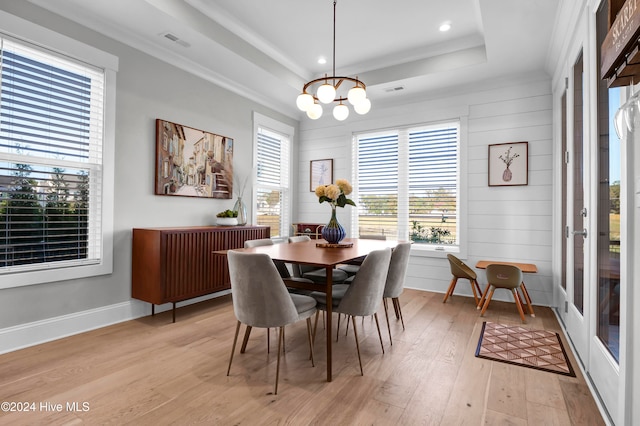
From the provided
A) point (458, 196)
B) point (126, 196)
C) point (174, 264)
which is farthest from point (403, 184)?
point (126, 196)

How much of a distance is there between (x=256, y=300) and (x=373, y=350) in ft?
3.84

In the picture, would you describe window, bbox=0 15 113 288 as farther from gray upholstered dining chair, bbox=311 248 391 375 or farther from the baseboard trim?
gray upholstered dining chair, bbox=311 248 391 375

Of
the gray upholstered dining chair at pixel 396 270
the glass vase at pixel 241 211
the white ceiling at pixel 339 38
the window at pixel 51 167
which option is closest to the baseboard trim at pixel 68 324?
the window at pixel 51 167

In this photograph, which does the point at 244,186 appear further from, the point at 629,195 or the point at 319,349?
the point at 629,195

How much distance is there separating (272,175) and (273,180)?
0.08 metres

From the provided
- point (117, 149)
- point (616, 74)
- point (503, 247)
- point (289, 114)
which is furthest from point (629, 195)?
point (289, 114)

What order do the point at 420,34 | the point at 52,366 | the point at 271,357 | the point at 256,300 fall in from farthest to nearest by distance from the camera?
the point at 420,34 → the point at 271,357 → the point at 52,366 → the point at 256,300

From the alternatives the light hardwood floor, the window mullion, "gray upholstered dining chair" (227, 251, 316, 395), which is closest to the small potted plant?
the light hardwood floor

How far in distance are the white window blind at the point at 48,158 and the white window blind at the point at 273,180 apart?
7.38 ft

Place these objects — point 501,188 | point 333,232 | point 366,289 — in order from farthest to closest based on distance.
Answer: point 501,188
point 333,232
point 366,289

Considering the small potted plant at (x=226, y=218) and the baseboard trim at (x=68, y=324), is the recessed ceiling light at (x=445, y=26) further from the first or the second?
the baseboard trim at (x=68, y=324)

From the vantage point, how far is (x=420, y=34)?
3.77 m

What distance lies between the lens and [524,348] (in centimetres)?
271

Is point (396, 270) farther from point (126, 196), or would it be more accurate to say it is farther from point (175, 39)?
point (175, 39)
